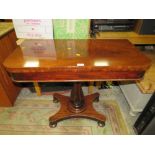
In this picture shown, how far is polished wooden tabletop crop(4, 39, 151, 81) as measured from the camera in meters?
0.89

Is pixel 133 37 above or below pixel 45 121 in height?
above

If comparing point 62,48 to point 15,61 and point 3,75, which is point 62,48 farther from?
point 3,75

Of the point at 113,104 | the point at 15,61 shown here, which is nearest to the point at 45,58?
the point at 15,61

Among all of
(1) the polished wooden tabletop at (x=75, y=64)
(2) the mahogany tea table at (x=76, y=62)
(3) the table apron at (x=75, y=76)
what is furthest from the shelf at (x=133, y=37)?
(3) the table apron at (x=75, y=76)

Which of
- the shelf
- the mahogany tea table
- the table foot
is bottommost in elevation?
the table foot

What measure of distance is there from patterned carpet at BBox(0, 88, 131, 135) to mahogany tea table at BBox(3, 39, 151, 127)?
23.6 inches

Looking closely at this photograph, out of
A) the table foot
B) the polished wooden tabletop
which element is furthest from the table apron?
the table foot

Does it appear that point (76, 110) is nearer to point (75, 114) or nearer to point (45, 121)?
point (75, 114)

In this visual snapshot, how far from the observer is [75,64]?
2.96 ft

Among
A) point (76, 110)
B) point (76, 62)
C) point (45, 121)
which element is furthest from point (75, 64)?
point (45, 121)

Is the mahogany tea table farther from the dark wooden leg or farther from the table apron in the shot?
the dark wooden leg

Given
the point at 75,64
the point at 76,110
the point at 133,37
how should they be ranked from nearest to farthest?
1. the point at 75,64
2. the point at 133,37
3. the point at 76,110

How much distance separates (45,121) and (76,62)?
2.63 feet
